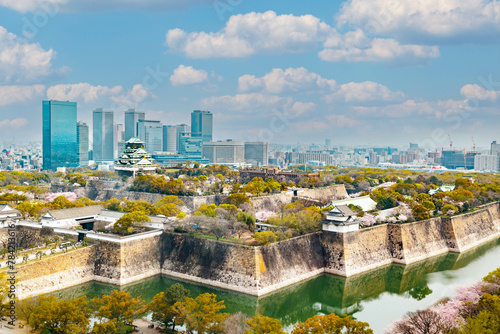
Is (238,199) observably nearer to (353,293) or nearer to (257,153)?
(353,293)

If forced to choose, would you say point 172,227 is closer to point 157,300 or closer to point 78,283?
point 78,283

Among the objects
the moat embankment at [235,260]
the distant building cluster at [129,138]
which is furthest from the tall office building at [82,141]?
the moat embankment at [235,260]

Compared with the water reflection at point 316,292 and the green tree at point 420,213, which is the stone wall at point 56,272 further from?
the green tree at point 420,213

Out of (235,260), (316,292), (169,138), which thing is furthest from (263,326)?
(169,138)

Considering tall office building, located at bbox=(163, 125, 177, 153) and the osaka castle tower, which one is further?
tall office building, located at bbox=(163, 125, 177, 153)

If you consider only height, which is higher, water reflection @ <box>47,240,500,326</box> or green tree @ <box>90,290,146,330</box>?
green tree @ <box>90,290,146,330</box>

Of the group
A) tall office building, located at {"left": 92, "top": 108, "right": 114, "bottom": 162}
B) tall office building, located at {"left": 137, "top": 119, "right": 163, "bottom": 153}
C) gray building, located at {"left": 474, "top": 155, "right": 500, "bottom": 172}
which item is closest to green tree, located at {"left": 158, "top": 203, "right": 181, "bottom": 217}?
gray building, located at {"left": 474, "top": 155, "right": 500, "bottom": 172}

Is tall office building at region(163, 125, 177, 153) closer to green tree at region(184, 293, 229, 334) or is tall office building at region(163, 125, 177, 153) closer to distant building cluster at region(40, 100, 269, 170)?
distant building cluster at region(40, 100, 269, 170)
